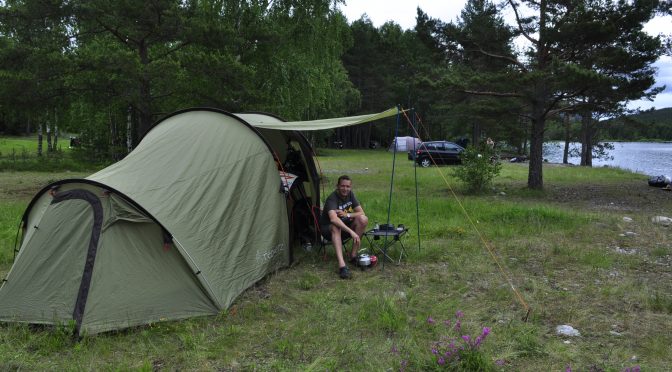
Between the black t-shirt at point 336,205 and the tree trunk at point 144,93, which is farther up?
the tree trunk at point 144,93

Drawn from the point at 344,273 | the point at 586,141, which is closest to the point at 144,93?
the point at 344,273

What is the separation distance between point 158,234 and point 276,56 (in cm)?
1123

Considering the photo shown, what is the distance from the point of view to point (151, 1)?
11773 millimetres

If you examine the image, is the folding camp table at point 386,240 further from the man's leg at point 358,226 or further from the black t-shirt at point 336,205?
the black t-shirt at point 336,205

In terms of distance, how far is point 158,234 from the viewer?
4582mm

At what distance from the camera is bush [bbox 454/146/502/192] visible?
12305 millimetres

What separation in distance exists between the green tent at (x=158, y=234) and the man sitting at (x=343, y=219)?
0.56 metres

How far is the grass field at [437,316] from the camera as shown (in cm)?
369

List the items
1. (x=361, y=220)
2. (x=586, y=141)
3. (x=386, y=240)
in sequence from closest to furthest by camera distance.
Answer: (x=361, y=220), (x=386, y=240), (x=586, y=141)

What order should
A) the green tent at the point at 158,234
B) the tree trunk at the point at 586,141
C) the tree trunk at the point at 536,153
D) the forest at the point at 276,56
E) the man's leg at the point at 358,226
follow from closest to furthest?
1. the green tent at the point at 158,234
2. the man's leg at the point at 358,226
3. the forest at the point at 276,56
4. the tree trunk at the point at 536,153
5. the tree trunk at the point at 586,141

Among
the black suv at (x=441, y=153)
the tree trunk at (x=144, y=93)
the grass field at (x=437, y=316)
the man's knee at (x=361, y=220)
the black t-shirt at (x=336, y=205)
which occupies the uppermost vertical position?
the tree trunk at (x=144, y=93)

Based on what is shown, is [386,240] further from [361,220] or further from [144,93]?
[144,93]

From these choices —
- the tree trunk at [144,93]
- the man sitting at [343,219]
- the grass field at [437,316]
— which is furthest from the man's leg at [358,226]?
the tree trunk at [144,93]

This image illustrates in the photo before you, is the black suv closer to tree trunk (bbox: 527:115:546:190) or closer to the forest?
the forest
